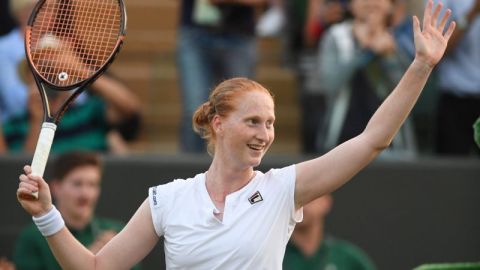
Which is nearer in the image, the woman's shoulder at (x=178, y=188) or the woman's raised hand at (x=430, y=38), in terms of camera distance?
the woman's raised hand at (x=430, y=38)

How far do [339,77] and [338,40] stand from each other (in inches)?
9.8

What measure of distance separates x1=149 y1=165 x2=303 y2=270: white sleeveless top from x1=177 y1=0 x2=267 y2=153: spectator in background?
3.69 m

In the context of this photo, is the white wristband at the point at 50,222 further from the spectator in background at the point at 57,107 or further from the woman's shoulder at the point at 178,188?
the spectator in background at the point at 57,107

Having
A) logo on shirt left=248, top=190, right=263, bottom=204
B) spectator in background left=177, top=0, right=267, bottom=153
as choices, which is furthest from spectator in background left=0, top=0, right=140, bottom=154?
logo on shirt left=248, top=190, right=263, bottom=204

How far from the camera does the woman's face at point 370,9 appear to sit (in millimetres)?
7875

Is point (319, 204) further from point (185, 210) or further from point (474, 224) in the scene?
point (185, 210)

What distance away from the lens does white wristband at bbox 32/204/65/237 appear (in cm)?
430

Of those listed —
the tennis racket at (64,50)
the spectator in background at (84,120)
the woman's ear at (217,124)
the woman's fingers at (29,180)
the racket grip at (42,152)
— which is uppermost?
the tennis racket at (64,50)

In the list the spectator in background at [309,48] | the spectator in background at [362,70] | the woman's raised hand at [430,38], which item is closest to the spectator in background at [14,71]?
the spectator in background at [309,48]

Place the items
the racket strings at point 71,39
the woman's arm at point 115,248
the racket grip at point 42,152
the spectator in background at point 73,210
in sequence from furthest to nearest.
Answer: the spectator in background at point 73,210 → the racket strings at point 71,39 → the woman's arm at point 115,248 → the racket grip at point 42,152

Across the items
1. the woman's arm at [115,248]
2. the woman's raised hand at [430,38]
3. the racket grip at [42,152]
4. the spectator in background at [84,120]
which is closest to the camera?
the woman's raised hand at [430,38]

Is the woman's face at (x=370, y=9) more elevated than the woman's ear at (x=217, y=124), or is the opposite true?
the woman's face at (x=370, y=9)

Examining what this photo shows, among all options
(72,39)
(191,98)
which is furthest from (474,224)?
(72,39)

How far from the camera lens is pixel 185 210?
14.3 feet
